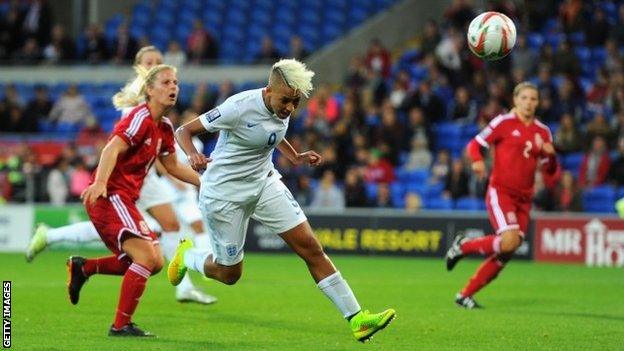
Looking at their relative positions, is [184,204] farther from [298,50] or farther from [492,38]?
[298,50]

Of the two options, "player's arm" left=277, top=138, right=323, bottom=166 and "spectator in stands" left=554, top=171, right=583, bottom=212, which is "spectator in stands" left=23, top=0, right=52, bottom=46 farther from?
"player's arm" left=277, top=138, right=323, bottom=166

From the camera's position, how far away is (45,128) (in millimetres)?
26922

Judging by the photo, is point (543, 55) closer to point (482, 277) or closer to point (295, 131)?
point (295, 131)

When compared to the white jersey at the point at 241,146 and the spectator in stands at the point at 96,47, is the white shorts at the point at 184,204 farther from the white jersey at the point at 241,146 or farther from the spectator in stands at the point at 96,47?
the spectator in stands at the point at 96,47

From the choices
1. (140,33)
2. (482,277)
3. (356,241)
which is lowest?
(356,241)

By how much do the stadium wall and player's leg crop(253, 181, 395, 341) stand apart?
1091 cm

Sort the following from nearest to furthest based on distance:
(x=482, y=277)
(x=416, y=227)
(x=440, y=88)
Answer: (x=482, y=277) < (x=416, y=227) < (x=440, y=88)

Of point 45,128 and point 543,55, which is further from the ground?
point 543,55

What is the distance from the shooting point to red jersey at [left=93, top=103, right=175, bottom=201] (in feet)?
30.9

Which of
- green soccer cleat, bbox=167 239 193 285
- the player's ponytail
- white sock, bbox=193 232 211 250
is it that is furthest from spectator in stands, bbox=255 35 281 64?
green soccer cleat, bbox=167 239 193 285

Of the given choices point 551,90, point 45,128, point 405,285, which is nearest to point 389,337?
point 405,285

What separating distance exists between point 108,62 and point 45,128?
2.55 m

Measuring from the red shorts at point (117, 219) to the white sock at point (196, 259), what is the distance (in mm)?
354

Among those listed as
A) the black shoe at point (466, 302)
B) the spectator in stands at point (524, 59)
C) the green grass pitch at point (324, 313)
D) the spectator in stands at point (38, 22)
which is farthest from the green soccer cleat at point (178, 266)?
the spectator in stands at point (38, 22)
